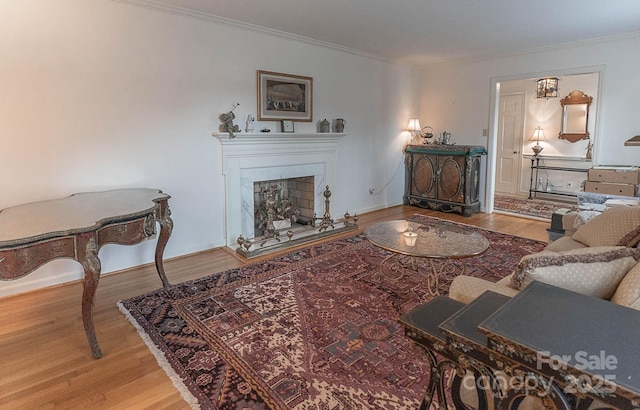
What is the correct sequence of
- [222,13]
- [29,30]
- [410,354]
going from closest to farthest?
1. [410,354]
2. [29,30]
3. [222,13]

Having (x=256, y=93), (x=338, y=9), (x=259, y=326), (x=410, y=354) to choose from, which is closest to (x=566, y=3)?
(x=338, y=9)

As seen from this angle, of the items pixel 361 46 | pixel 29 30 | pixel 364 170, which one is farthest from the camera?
pixel 364 170

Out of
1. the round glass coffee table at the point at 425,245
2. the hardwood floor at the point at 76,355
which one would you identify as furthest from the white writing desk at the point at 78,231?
the round glass coffee table at the point at 425,245

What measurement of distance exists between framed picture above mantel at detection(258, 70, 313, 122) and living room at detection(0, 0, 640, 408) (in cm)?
10

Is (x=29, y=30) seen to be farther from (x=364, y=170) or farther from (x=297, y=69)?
(x=364, y=170)

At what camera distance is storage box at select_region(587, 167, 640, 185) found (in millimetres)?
4379

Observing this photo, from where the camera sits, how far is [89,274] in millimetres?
2160

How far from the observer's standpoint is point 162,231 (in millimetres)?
3033

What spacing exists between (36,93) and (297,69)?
2.83 meters

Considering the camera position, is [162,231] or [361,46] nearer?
[162,231]

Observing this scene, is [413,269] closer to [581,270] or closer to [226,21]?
[581,270]

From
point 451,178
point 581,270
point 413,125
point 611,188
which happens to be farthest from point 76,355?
point 413,125

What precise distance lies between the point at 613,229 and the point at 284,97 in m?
3.62

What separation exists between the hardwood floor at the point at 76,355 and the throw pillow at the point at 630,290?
6.47ft
